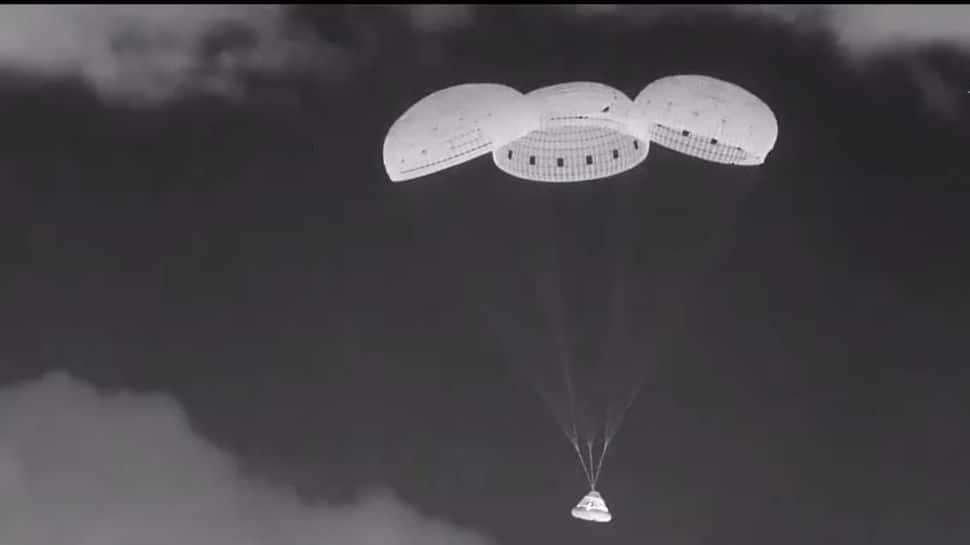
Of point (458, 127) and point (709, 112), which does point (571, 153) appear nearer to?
point (458, 127)

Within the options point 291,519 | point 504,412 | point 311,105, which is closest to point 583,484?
point 504,412

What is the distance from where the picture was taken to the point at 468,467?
75.9 feet

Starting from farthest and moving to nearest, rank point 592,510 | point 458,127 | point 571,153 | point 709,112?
point 571,153 < point 592,510 < point 458,127 < point 709,112

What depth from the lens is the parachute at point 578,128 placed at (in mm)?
17703

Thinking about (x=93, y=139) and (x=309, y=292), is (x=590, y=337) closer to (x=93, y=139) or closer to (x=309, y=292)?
(x=309, y=292)

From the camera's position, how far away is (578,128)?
1959 centimetres

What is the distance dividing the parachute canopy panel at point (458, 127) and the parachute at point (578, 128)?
13 mm

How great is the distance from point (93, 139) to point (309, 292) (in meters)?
4.54

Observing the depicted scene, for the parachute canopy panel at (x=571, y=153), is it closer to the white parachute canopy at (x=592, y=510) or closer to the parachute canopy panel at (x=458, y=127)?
the parachute canopy panel at (x=458, y=127)

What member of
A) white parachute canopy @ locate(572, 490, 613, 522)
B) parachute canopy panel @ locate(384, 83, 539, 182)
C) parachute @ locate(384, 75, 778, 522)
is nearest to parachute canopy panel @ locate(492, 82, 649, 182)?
parachute @ locate(384, 75, 778, 522)

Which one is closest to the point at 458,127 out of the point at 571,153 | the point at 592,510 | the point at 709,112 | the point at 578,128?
the point at 571,153

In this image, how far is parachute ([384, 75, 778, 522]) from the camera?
1770cm

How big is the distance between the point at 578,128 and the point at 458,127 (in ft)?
7.65

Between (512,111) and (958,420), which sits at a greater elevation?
(512,111)
